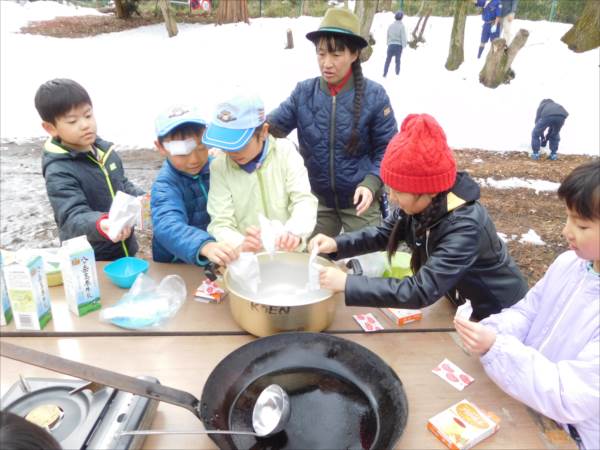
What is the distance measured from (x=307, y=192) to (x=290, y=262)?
0.48 meters

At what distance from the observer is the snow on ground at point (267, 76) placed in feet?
28.7

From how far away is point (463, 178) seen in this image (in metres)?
1.71

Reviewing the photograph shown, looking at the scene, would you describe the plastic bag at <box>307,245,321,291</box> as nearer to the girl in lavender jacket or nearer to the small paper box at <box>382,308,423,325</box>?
the small paper box at <box>382,308,423,325</box>

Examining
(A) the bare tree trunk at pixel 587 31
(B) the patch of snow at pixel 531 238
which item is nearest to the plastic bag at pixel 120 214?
(B) the patch of snow at pixel 531 238

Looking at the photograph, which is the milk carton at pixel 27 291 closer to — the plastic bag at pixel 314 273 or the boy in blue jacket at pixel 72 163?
the boy in blue jacket at pixel 72 163

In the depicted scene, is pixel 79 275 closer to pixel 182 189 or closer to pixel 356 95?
pixel 182 189

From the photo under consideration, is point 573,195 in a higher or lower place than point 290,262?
higher

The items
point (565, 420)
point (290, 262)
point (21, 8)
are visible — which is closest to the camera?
point (565, 420)

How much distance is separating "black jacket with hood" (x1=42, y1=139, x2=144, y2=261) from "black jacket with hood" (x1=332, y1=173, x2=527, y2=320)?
119 cm

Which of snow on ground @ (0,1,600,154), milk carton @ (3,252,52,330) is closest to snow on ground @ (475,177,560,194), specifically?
snow on ground @ (0,1,600,154)

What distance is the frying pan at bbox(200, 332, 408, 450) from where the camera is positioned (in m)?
1.17

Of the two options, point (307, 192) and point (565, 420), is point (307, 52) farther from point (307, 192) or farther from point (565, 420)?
point (565, 420)

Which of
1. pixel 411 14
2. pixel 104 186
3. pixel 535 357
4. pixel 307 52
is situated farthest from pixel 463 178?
pixel 411 14

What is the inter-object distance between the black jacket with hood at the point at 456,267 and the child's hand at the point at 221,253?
445 mm
